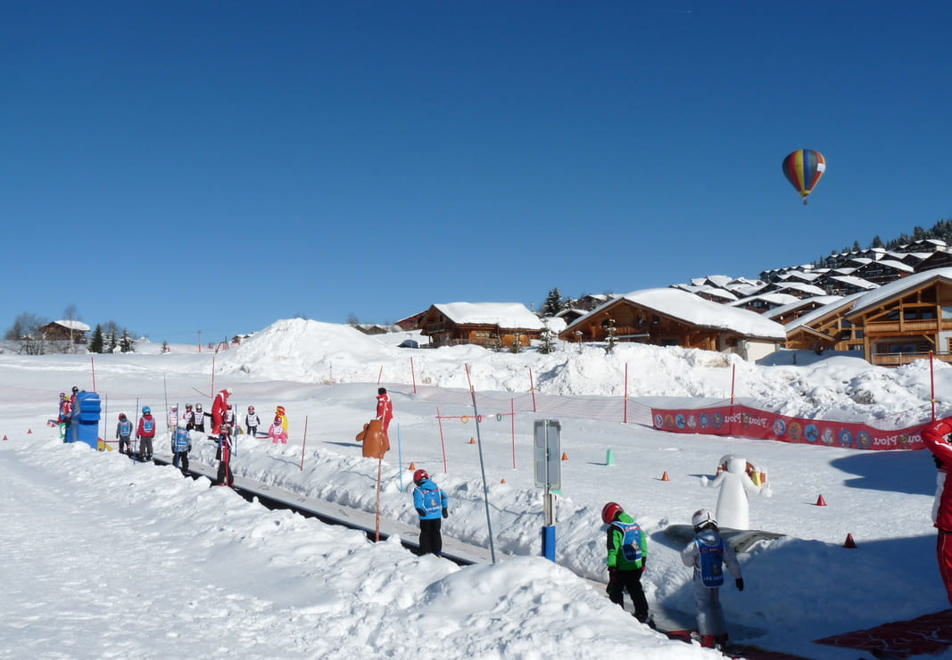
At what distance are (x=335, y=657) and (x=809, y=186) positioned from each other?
3744 cm

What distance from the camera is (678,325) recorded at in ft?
175

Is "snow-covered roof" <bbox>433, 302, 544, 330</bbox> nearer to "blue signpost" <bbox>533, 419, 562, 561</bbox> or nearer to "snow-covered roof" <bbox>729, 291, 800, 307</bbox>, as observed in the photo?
"snow-covered roof" <bbox>729, 291, 800, 307</bbox>

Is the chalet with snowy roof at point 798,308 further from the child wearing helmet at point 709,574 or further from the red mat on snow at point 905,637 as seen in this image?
the child wearing helmet at point 709,574

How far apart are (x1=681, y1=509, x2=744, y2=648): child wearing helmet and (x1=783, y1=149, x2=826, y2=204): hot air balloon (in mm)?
33940

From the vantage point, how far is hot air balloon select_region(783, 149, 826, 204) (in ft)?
120

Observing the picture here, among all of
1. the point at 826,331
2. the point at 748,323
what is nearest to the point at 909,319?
the point at 748,323

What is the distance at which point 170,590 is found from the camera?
7.53m

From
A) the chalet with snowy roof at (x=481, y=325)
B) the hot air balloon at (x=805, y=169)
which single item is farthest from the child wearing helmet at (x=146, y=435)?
the chalet with snowy roof at (x=481, y=325)

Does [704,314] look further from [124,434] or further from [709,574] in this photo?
[709,574]

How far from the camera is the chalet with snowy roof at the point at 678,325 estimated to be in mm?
52188

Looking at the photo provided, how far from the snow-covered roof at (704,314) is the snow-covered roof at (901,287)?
26.1ft

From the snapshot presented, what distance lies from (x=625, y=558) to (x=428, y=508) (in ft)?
11.1

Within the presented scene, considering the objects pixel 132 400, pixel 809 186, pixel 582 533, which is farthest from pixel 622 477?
pixel 132 400

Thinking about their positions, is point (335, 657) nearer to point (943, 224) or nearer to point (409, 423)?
point (409, 423)
